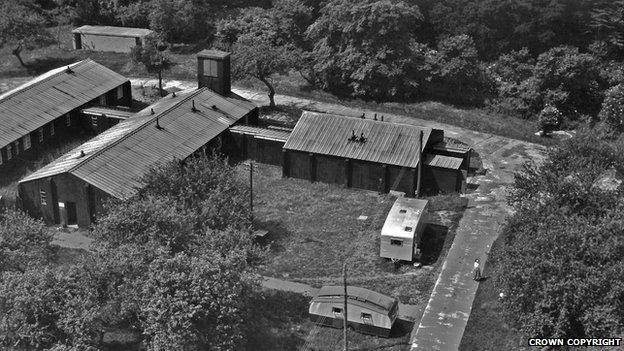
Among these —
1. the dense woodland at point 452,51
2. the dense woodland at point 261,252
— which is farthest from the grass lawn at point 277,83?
the dense woodland at point 261,252

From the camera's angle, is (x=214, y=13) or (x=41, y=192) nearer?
(x=41, y=192)

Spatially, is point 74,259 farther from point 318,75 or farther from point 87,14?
point 87,14

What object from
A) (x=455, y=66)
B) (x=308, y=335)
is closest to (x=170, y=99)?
(x=455, y=66)

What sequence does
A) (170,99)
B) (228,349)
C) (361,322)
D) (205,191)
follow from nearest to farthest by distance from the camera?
(228,349)
(361,322)
(205,191)
(170,99)

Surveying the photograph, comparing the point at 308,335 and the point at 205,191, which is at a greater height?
the point at 205,191

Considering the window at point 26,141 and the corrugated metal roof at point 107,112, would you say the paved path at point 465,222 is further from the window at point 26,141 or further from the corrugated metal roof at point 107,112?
the window at point 26,141

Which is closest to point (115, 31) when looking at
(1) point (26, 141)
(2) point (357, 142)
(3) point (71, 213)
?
(1) point (26, 141)

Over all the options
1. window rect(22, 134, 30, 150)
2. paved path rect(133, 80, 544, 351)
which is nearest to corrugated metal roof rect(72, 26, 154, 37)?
paved path rect(133, 80, 544, 351)

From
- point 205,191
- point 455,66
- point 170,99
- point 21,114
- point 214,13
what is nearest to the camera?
point 205,191
